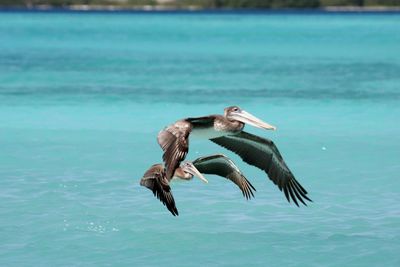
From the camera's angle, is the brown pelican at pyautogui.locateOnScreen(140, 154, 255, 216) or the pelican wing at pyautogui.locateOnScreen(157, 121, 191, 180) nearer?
the pelican wing at pyautogui.locateOnScreen(157, 121, 191, 180)

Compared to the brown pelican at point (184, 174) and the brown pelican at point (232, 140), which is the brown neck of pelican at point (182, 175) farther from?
the brown pelican at point (232, 140)

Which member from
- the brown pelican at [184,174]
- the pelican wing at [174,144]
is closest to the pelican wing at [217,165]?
the brown pelican at [184,174]

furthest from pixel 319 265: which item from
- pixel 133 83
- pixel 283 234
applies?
pixel 133 83

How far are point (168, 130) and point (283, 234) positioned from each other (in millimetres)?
2268

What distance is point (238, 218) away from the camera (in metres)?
12.4

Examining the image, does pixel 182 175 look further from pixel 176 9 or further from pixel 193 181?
pixel 176 9

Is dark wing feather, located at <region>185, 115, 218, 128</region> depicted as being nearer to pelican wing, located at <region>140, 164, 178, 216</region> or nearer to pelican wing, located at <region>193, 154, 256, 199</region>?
pelican wing, located at <region>140, 164, 178, 216</region>

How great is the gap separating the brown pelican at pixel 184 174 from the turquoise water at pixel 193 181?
0.58m

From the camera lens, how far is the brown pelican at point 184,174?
34.1ft

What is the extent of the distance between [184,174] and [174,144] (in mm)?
1340

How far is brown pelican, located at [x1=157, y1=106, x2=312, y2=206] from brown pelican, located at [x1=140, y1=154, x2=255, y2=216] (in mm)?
289

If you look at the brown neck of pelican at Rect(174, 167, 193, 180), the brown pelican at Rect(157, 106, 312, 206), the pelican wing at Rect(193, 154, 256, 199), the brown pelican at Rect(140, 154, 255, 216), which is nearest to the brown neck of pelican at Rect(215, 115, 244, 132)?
the brown pelican at Rect(157, 106, 312, 206)

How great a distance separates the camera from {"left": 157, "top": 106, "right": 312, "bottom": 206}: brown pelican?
9836mm

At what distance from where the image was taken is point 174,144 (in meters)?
9.87
